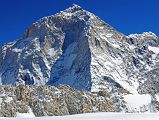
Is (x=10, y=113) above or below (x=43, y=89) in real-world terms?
below

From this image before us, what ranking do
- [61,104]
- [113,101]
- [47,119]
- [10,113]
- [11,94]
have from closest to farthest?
1. [47,119]
2. [10,113]
3. [11,94]
4. [61,104]
5. [113,101]

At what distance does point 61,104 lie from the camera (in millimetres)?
167250

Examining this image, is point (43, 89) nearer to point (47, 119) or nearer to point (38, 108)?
point (38, 108)

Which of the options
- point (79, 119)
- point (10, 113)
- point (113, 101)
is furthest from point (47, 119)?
point (113, 101)

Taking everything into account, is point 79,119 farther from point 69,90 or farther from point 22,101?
point 69,90

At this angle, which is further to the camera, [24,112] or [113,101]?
[113,101]

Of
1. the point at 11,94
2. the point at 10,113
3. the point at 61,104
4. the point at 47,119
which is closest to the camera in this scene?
the point at 47,119

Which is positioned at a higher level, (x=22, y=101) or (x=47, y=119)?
(x=22, y=101)

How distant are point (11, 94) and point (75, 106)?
26262 millimetres

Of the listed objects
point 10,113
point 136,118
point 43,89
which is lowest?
point 136,118

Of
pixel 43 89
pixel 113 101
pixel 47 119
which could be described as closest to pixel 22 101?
pixel 43 89

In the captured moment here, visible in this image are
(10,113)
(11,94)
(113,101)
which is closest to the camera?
(10,113)

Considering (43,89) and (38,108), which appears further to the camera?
(43,89)

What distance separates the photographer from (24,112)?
146 meters
